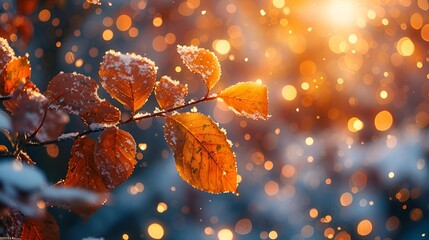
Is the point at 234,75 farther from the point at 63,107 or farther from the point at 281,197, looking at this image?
the point at 63,107

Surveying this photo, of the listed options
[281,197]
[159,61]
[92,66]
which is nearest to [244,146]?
[281,197]

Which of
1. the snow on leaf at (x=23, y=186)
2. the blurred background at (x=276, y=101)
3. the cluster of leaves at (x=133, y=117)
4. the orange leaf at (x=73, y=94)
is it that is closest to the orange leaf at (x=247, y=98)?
the cluster of leaves at (x=133, y=117)

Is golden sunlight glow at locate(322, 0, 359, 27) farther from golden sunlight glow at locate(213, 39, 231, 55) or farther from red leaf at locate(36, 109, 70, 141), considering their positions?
red leaf at locate(36, 109, 70, 141)

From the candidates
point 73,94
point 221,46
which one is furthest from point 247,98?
point 221,46

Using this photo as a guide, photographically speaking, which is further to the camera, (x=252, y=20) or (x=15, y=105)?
(x=252, y=20)

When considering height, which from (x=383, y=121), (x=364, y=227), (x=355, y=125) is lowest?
(x=364, y=227)

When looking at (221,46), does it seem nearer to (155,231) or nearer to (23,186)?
(155,231)
